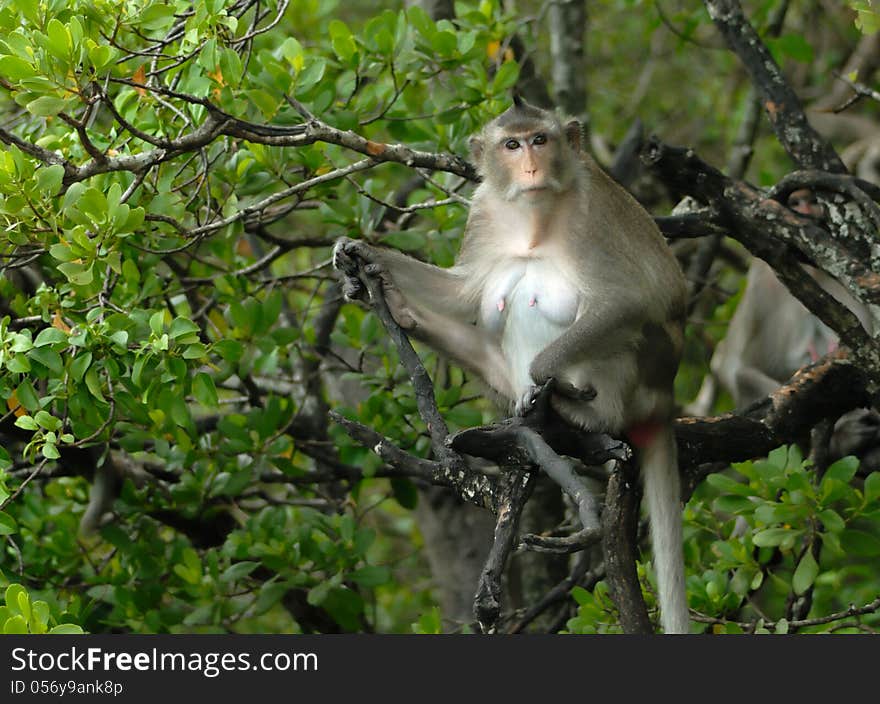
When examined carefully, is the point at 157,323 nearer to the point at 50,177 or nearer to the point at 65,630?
the point at 50,177

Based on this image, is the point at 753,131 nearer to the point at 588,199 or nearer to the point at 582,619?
the point at 588,199

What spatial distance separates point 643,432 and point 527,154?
3.24ft

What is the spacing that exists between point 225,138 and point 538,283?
3.82 feet

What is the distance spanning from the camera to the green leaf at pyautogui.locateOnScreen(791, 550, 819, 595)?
392cm

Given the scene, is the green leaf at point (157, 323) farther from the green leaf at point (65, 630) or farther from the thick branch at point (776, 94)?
the thick branch at point (776, 94)

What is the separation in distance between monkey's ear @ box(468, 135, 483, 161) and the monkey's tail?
44.0 inches

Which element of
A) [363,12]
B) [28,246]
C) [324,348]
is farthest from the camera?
[363,12]

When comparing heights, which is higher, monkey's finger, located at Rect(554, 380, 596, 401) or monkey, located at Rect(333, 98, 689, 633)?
monkey, located at Rect(333, 98, 689, 633)

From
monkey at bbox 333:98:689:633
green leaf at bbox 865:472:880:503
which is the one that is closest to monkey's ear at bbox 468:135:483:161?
monkey at bbox 333:98:689:633

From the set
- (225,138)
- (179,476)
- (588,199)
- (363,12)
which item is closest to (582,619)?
(588,199)

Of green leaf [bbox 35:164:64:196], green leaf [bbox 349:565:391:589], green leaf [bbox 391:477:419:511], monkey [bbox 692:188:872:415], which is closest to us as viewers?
green leaf [bbox 35:164:64:196]

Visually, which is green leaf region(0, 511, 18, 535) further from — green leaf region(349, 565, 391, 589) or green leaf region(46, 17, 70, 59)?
Result: green leaf region(349, 565, 391, 589)

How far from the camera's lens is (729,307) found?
6.63 m

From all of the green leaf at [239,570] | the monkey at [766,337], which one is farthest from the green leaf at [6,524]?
the monkey at [766,337]
